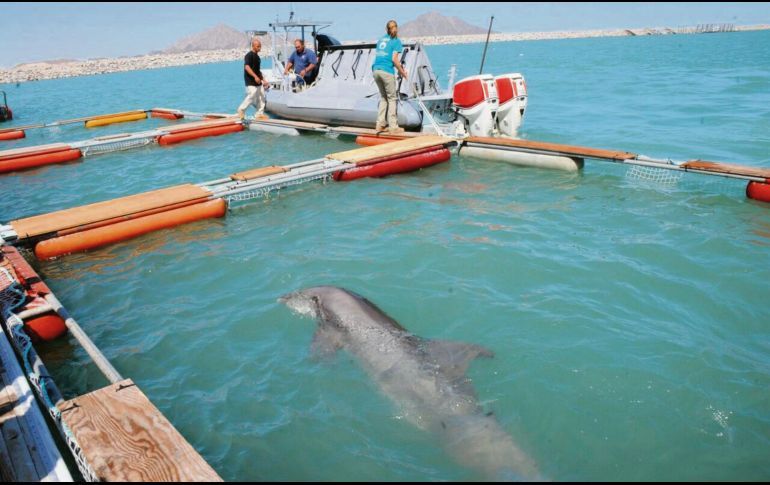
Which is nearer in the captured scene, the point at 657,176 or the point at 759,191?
the point at 759,191

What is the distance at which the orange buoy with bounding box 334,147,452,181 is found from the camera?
10438mm

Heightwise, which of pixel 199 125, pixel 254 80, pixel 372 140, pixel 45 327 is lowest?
pixel 45 327

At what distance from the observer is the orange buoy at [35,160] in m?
13.1

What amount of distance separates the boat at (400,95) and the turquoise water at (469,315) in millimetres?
2469

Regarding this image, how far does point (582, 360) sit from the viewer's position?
15.0 feet

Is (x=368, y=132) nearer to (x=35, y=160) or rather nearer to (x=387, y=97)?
(x=387, y=97)

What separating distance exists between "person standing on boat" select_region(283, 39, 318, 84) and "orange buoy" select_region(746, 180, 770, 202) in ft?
41.4

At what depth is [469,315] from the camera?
17.7 feet

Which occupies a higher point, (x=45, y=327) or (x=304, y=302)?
(x=304, y=302)

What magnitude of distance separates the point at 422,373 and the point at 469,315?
148cm

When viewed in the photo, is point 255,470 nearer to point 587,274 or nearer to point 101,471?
point 101,471

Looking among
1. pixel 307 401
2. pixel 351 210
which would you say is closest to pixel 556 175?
pixel 351 210

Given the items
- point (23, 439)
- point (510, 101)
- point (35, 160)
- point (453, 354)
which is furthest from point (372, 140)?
point (23, 439)

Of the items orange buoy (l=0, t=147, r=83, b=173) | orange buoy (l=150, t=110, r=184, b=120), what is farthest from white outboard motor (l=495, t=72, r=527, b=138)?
orange buoy (l=150, t=110, r=184, b=120)
